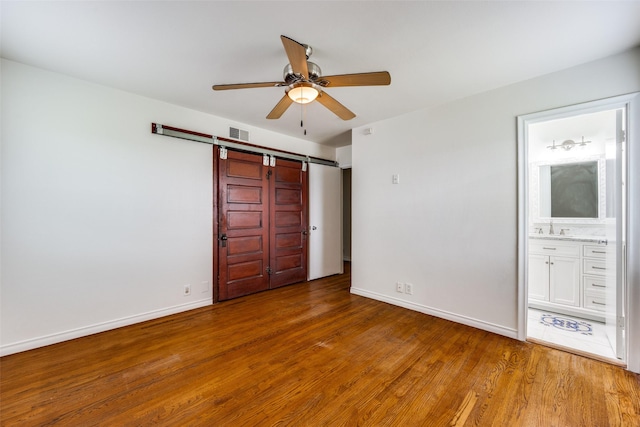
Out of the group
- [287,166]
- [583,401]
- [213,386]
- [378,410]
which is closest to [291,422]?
[378,410]

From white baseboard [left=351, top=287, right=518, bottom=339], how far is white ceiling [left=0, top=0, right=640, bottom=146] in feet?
8.18

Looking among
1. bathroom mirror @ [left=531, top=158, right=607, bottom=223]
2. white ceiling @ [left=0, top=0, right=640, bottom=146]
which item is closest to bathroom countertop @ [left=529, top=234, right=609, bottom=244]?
bathroom mirror @ [left=531, top=158, right=607, bottom=223]

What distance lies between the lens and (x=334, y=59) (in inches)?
84.7

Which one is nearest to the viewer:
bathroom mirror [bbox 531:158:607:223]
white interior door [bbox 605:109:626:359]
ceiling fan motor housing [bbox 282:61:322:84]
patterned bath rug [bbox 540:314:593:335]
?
ceiling fan motor housing [bbox 282:61:322:84]

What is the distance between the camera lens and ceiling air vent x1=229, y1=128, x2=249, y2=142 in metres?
3.67

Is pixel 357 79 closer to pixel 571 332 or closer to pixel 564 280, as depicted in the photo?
pixel 571 332

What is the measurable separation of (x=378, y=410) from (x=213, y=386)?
3.82ft

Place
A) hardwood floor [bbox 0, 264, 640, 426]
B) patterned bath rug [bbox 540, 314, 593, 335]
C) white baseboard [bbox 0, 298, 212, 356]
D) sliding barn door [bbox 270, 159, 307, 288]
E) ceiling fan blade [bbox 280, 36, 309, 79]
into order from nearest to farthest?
1. ceiling fan blade [bbox 280, 36, 309, 79]
2. hardwood floor [bbox 0, 264, 640, 426]
3. white baseboard [bbox 0, 298, 212, 356]
4. patterned bath rug [bbox 540, 314, 593, 335]
5. sliding barn door [bbox 270, 159, 307, 288]

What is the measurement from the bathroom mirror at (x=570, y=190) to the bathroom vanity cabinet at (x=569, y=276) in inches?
22.1

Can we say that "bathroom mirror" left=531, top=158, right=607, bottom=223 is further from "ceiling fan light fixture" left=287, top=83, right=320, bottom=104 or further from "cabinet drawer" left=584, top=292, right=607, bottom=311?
"ceiling fan light fixture" left=287, top=83, right=320, bottom=104

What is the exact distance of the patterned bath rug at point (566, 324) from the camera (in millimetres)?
2732

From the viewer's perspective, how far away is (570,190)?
11.1ft

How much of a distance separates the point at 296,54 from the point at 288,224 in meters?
3.03

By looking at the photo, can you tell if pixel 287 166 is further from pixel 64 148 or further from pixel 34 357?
pixel 34 357
